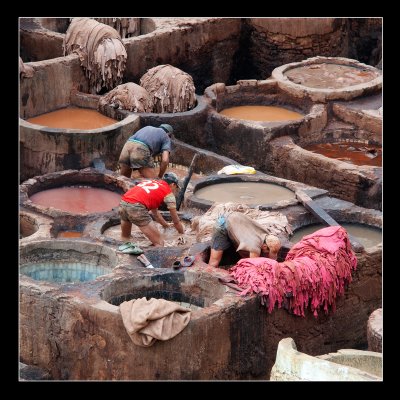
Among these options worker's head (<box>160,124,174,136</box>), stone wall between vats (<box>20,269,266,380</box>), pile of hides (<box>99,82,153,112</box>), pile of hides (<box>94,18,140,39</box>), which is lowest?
stone wall between vats (<box>20,269,266,380</box>)

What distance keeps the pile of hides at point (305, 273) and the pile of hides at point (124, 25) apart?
1003 cm

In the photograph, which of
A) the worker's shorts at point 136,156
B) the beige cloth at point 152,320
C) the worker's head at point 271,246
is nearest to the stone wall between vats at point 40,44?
the worker's shorts at point 136,156

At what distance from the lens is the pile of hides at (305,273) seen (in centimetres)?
1908

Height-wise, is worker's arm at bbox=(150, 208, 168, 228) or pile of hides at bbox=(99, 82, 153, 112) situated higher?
pile of hides at bbox=(99, 82, 153, 112)

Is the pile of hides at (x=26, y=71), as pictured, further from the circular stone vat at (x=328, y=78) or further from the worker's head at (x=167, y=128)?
the circular stone vat at (x=328, y=78)

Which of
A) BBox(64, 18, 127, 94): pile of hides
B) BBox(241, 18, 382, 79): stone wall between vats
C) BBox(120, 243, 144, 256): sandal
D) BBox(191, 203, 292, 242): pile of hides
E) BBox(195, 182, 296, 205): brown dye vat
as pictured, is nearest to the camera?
BBox(120, 243, 144, 256): sandal

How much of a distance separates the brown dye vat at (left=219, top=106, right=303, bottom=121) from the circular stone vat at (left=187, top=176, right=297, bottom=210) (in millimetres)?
3655

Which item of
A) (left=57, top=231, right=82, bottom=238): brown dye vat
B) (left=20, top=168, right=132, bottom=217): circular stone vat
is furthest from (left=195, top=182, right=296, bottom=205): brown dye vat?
(left=57, top=231, right=82, bottom=238): brown dye vat

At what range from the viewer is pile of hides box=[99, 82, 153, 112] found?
2564 centimetres

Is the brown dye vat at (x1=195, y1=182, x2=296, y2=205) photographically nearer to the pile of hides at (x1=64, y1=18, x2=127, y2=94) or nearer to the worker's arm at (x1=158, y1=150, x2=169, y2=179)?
the worker's arm at (x1=158, y1=150, x2=169, y2=179)

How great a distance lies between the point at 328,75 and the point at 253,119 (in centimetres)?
236

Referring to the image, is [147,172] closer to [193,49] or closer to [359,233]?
[359,233]

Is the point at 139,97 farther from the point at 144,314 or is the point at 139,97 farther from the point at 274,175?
the point at 144,314

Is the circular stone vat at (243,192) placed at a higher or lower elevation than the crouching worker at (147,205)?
lower
